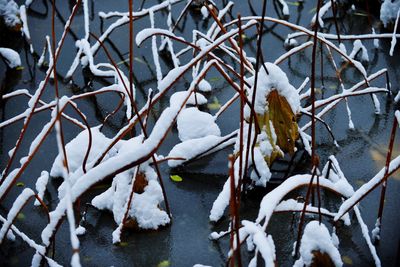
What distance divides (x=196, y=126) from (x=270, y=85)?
366 mm

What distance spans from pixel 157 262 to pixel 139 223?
0.37 ft

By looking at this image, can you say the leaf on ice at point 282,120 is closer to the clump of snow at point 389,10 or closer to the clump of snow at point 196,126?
the clump of snow at point 196,126

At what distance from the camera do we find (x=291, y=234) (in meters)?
1.46

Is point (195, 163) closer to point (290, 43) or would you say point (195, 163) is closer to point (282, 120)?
point (282, 120)

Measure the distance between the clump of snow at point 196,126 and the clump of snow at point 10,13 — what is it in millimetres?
1097

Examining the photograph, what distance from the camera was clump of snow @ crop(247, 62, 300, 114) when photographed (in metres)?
1.43

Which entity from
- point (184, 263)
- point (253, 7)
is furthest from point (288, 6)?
point (184, 263)

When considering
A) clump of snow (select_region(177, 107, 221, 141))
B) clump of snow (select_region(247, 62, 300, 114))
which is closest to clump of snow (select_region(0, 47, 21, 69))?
clump of snow (select_region(177, 107, 221, 141))

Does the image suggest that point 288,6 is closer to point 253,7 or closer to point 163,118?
point 253,7

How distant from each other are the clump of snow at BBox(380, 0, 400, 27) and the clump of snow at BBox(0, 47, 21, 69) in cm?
150

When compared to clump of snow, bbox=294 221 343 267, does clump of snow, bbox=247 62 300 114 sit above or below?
above

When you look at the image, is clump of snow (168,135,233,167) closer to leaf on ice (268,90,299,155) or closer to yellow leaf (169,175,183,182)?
yellow leaf (169,175,183,182)

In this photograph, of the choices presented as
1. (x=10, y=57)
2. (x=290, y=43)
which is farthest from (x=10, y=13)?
(x=290, y=43)

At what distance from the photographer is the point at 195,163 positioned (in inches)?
67.3
